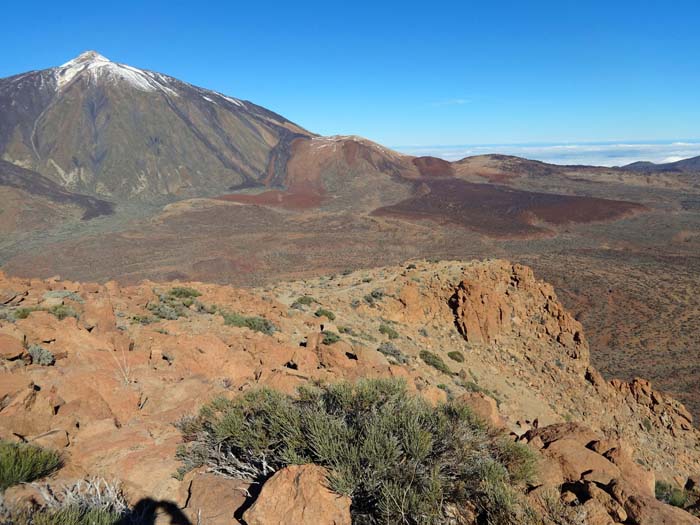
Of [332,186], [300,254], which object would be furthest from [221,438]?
[332,186]

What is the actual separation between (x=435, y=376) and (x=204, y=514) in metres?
7.94

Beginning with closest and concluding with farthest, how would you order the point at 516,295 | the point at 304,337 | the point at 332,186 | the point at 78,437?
the point at 78,437, the point at 304,337, the point at 516,295, the point at 332,186

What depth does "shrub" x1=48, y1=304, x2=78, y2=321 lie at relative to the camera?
730 cm

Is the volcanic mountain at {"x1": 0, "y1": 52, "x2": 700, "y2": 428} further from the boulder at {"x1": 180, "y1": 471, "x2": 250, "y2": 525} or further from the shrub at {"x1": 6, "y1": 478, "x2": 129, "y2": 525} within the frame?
the shrub at {"x1": 6, "y1": 478, "x2": 129, "y2": 525}

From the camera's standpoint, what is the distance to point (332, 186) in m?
67.0

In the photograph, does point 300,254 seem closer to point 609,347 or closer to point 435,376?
point 609,347

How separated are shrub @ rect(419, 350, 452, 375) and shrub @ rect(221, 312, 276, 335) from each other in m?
4.16

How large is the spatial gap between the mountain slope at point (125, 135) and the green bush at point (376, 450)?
6389cm

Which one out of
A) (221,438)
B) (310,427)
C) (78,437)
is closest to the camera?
(310,427)

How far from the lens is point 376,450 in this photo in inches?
126

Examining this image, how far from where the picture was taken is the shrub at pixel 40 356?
5633mm

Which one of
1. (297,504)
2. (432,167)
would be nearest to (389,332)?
(297,504)

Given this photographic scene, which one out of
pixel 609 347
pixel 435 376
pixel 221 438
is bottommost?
pixel 609 347

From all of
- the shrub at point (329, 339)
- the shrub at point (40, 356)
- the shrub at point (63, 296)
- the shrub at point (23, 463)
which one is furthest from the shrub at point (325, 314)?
the shrub at point (23, 463)
